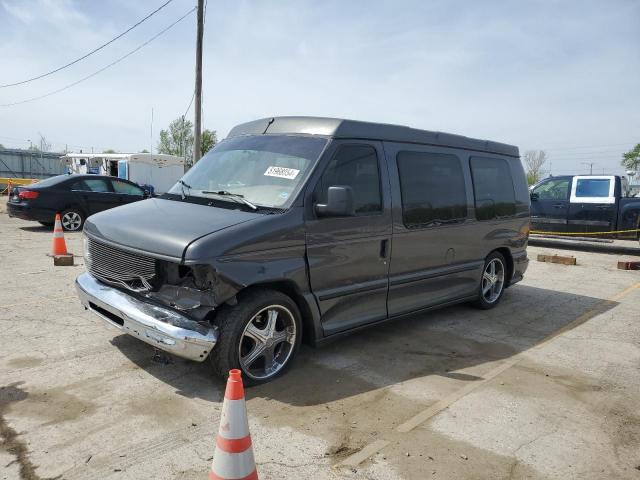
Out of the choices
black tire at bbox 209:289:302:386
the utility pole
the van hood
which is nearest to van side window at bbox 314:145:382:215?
the van hood

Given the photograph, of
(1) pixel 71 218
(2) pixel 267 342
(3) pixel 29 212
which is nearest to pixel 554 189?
(2) pixel 267 342

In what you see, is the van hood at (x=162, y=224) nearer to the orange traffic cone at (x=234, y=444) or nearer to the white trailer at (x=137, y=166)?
the orange traffic cone at (x=234, y=444)

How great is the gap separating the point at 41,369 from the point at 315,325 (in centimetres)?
223

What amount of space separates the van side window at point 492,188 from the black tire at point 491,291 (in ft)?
1.84

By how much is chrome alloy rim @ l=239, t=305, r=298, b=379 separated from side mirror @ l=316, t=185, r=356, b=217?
0.84 metres

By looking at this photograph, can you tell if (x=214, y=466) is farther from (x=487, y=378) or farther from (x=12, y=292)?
(x=12, y=292)

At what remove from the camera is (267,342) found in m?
3.96

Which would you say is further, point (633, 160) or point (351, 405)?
point (633, 160)

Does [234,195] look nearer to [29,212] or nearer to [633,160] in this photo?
[29,212]

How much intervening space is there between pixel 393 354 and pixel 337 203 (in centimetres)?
173

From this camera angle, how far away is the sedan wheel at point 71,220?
40.5 feet

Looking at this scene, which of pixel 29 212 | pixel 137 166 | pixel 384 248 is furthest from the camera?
pixel 137 166

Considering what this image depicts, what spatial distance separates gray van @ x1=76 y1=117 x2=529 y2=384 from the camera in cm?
360

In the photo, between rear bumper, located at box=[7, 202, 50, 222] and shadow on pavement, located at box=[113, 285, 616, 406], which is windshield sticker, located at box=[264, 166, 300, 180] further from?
rear bumper, located at box=[7, 202, 50, 222]
